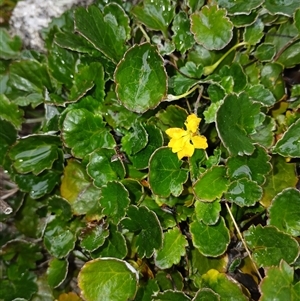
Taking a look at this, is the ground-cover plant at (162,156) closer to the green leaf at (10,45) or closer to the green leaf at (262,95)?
the green leaf at (262,95)

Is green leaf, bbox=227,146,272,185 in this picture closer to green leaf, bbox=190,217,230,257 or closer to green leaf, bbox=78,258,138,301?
green leaf, bbox=190,217,230,257

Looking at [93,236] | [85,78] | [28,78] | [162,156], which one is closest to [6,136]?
[28,78]

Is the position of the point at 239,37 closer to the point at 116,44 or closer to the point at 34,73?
the point at 116,44

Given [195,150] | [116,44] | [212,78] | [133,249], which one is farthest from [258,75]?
[133,249]

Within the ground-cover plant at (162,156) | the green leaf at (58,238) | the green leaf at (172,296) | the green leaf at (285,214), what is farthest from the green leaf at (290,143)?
the green leaf at (58,238)

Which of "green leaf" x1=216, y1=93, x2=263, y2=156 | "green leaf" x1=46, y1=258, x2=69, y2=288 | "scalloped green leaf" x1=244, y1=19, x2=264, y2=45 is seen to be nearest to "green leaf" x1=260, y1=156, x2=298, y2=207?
"green leaf" x1=216, y1=93, x2=263, y2=156
